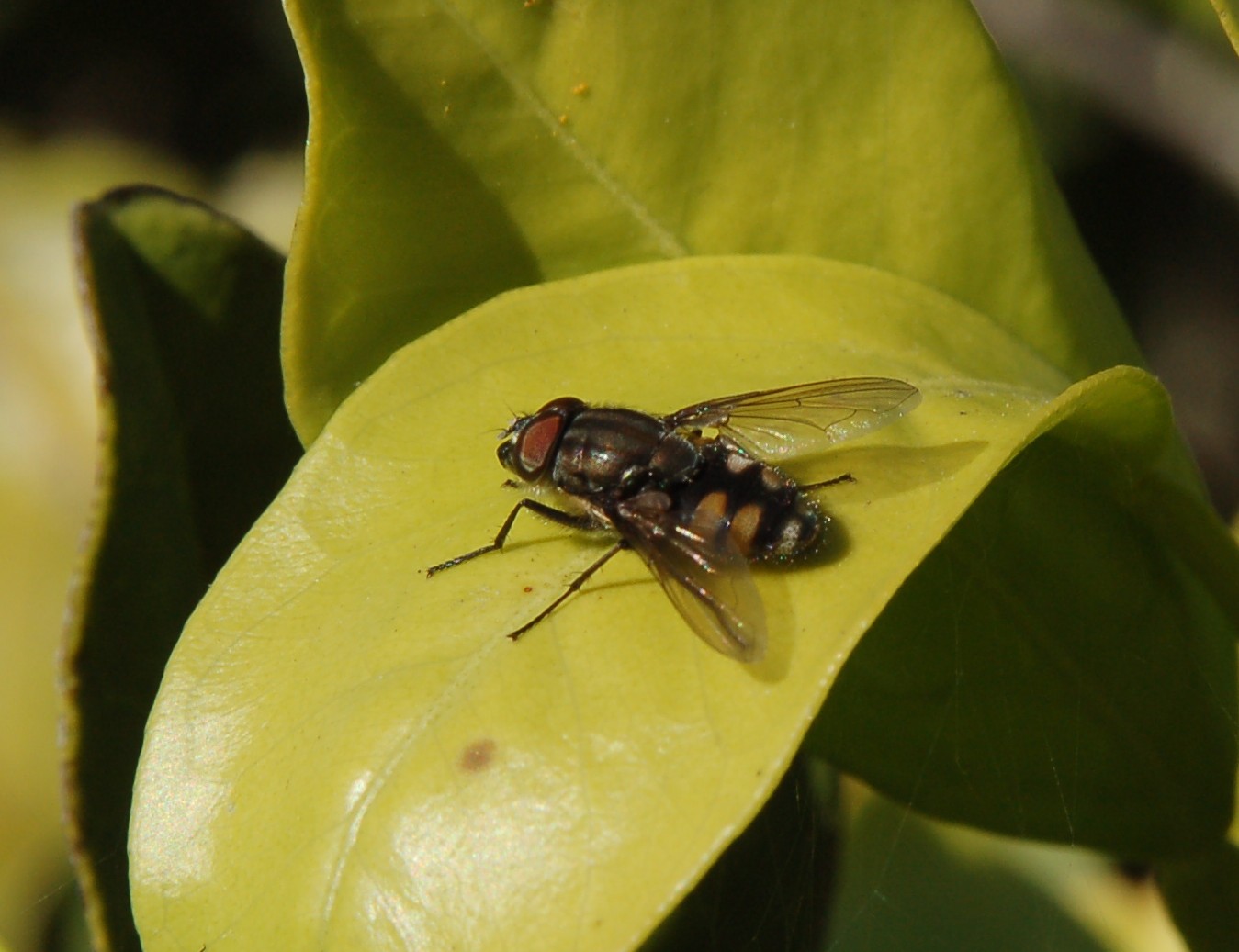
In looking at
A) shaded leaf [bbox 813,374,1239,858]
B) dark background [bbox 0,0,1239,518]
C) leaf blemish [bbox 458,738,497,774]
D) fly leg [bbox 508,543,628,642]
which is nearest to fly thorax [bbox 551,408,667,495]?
fly leg [bbox 508,543,628,642]

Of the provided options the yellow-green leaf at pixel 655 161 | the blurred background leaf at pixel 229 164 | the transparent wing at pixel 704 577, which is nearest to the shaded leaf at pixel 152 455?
the yellow-green leaf at pixel 655 161

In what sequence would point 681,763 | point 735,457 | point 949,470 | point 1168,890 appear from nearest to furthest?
point 681,763 < point 949,470 < point 1168,890 < point 735,457

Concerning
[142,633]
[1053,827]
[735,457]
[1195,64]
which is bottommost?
A: [1195,64]

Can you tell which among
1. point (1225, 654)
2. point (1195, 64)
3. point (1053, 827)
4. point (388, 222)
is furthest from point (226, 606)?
point (1195, 64)

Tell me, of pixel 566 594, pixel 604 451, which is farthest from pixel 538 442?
pixel 566 594

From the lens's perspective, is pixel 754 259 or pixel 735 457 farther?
pixel 735 457

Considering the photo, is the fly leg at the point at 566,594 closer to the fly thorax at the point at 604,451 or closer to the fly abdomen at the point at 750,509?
the fly abdomen at the point at 750,509

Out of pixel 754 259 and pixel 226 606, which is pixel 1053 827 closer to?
pixel 754 259

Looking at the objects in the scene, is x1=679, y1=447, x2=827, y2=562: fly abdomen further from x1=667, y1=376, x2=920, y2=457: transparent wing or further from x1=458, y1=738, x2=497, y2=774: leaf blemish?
x1=458, y1=738, x2=497, y2=774: leaf blemish
